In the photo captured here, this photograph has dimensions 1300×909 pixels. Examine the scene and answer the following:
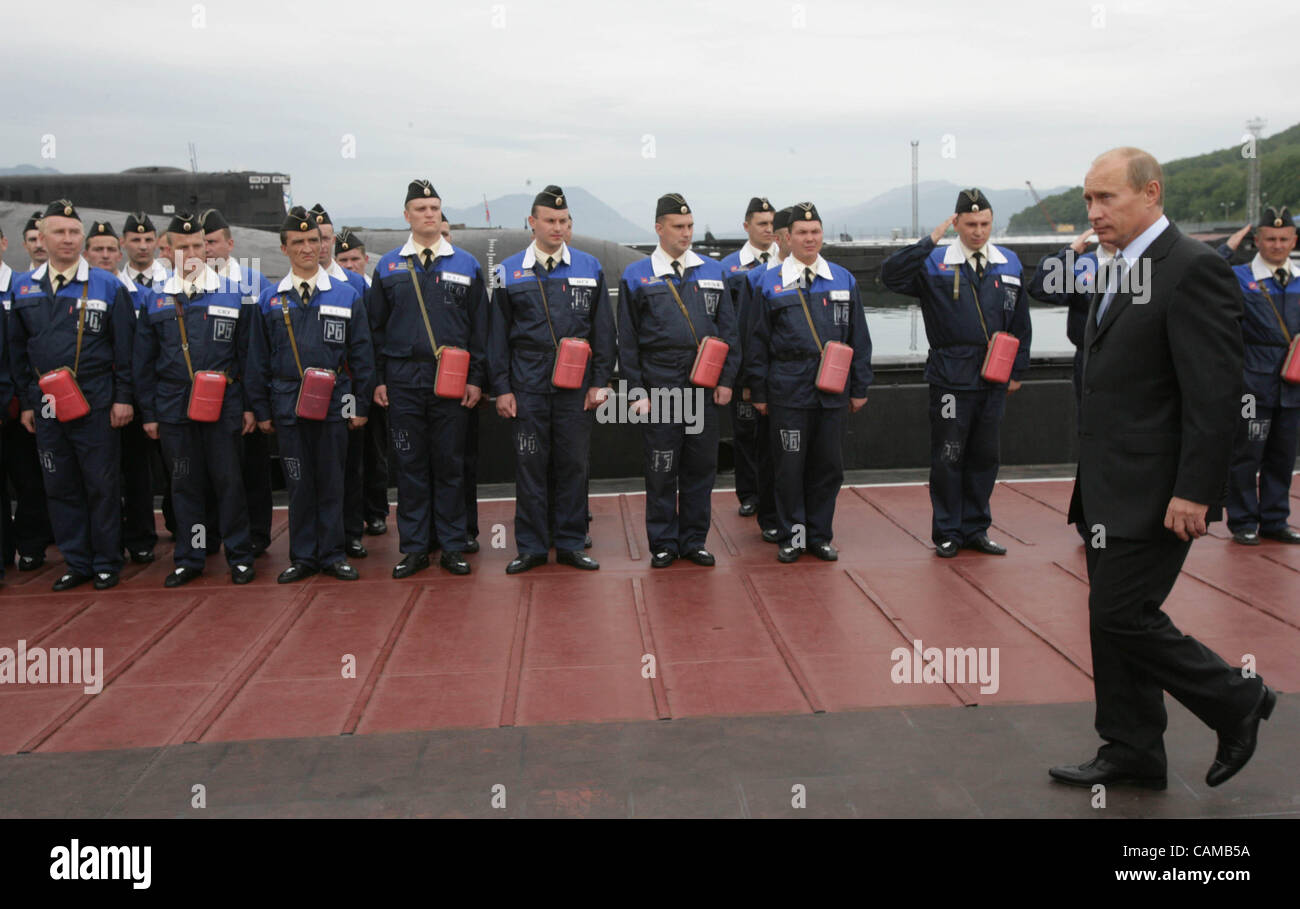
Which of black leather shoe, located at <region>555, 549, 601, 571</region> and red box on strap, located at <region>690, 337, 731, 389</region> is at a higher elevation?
red box on strap, located at <region>690, 337, 731, 389</region>

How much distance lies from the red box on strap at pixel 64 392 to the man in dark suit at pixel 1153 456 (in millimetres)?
5010

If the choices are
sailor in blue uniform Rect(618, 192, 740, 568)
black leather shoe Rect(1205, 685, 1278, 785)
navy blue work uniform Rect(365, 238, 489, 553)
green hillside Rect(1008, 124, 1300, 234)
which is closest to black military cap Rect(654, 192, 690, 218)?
sailor in blue uniform Rect(618, 192, 740, 568)

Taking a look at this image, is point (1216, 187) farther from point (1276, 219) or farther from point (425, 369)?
point (425, 369)

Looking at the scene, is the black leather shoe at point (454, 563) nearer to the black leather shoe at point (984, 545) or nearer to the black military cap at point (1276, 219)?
the black leather shoe at point (984, 545)

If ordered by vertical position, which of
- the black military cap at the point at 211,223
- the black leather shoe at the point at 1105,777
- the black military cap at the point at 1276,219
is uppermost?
the black military cap at the point at 211,223

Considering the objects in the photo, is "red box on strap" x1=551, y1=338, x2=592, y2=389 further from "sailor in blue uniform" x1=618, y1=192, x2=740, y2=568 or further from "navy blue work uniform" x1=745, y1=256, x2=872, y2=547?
"navy blue work uniform" x1=745, y1=256, x2=872, y2=547

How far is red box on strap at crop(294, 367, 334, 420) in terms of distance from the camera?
19.5 ft

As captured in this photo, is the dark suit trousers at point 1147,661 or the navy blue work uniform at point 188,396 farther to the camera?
the navy blue work uniform at point 188,396

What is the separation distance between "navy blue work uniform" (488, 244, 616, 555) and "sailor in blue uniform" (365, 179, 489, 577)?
0.63ft

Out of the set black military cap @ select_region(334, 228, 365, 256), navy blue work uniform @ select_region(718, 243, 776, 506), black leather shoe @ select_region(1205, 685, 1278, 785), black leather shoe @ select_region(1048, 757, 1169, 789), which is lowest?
black leather shoe @ select_region(1048, 757, 1169, 789)

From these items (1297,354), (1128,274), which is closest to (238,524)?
(1128,274)

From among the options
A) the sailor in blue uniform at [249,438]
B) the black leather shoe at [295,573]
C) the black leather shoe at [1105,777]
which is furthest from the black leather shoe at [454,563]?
the black leather shoe at [1105,777]

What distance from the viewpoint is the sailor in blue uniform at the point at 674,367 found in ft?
20.3

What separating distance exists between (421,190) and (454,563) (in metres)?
2.02
